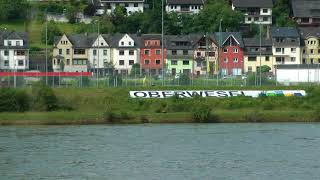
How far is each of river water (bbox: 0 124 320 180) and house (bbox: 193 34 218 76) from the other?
30.0 metres

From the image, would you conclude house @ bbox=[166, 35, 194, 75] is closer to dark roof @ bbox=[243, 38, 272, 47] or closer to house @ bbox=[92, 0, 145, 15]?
dark roof @ bbox=[243, 38, 272, 47]

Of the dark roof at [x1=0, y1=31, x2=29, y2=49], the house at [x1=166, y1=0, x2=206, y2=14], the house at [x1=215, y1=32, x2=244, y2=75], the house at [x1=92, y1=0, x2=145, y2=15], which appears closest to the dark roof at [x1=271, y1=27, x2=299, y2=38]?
the house at [x1=215, y1=32, x2=244, y2=75]

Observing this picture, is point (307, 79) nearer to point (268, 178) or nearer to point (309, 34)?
point (309, 34)

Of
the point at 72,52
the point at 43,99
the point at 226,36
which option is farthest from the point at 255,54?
the point at 43,99

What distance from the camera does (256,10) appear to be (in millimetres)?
80500

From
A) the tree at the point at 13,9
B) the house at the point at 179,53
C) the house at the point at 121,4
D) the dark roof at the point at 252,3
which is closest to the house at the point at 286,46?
the dark roof at the point at 252,3

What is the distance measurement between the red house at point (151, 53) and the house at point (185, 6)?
A: 10.3 meters

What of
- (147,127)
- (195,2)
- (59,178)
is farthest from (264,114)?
(195,2)

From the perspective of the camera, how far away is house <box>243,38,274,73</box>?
235 ft

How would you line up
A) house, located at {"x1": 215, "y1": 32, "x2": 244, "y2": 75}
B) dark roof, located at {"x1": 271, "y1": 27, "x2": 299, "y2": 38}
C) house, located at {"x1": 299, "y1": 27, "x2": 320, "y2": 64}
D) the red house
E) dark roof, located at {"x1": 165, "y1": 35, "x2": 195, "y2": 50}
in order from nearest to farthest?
1. house, located at {"x1": 215, "y1": 32, "x2": 244, "y2": 75}
2. dark roof, located at {"x1": 165, "y1": 35, "x2": 195, "y2": 50}
3. the red house
4. dark roof, located at {"x1": 271, "y1": 27, "x2": 299, "y2": 38}
5. house, located at {"x1": 299, "y1": 27, "x2": 320, "y2": 64}

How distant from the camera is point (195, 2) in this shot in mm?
82625

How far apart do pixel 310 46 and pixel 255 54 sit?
5.70 metres

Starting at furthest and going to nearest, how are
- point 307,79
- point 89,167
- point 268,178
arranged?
point 307,79 → point 89,167 → point 268,178

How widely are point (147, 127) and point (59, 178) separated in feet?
46.8
